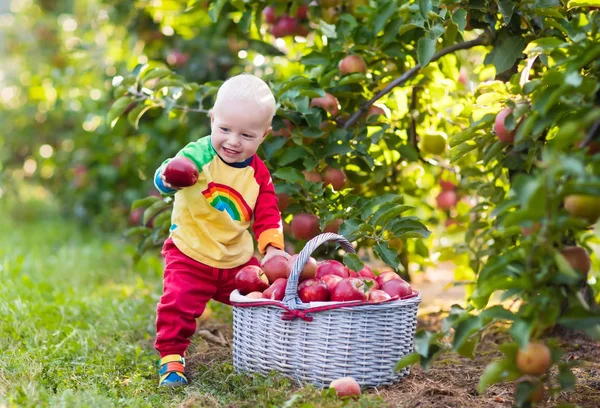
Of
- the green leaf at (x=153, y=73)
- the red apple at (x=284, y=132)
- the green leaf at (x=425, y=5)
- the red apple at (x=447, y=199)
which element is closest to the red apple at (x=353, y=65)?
the red apple at (x=284, y=132)

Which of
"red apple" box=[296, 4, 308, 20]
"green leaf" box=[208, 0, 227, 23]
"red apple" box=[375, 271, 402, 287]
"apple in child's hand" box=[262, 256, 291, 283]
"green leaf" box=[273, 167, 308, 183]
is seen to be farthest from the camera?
"red apple" box=[296, 4, 308, 20]

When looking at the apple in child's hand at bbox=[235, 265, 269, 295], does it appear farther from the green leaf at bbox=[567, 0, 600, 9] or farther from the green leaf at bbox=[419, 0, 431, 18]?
the green leaf at bbox=[567, 0, 600, 9]

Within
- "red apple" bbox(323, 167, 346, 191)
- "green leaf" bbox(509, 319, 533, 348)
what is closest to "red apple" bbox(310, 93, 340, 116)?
"red apple" bbox(323, 167, 346, 191)

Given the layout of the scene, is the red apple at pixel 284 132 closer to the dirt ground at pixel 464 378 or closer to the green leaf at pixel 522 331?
the dirt ground at pixel 464 378

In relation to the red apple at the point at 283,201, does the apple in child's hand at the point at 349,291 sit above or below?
above

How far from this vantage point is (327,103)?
2.67 metres

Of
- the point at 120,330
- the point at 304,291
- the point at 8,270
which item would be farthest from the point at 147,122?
the point at 304,291

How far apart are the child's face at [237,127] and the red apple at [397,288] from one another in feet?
1.92

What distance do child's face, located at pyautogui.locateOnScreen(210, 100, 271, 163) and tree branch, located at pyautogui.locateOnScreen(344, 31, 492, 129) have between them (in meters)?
0.55

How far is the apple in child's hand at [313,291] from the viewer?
2.16 m

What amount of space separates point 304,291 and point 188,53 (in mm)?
2597

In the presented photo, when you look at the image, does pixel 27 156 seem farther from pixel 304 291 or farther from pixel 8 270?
pixel 304 291

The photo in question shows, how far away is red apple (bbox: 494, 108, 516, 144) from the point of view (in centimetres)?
209

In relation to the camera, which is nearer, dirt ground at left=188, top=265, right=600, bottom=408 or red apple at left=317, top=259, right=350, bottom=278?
dirt ground at left=188, top=265, right=600, bottom=408
